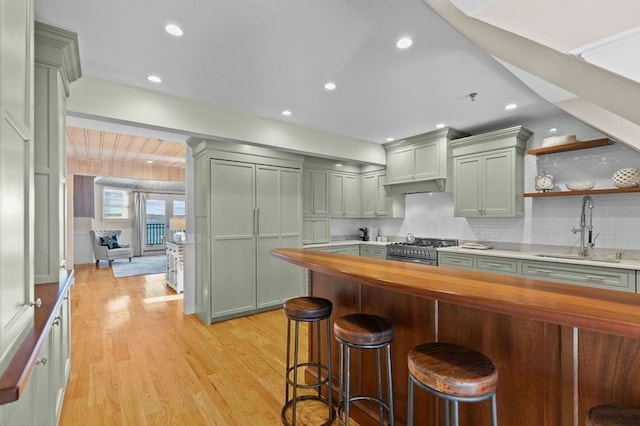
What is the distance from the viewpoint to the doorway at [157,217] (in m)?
10.4

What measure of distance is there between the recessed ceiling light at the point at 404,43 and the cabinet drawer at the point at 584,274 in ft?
8.86

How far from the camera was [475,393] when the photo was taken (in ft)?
3.45

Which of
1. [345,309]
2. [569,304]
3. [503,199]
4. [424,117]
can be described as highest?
[424,117]

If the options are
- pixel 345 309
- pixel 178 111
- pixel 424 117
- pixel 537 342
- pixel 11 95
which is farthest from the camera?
pixel 424 117

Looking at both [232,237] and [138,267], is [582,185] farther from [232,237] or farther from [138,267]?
[138,267]

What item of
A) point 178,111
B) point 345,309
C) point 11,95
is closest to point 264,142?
point 178,111

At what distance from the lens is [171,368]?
105 inches

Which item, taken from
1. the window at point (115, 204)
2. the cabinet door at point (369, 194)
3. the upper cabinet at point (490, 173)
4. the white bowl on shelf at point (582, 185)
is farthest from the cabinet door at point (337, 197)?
the window at point (115, 204)

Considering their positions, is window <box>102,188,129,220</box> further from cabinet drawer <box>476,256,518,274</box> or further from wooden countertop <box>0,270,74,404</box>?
cabinet drawer <box>476,256,518,274</box>

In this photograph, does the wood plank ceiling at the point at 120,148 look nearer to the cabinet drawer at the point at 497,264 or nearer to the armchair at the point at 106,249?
the armchair at the point at 106,249

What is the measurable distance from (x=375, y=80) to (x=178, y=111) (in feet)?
6.77

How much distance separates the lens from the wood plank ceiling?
498 centimetres

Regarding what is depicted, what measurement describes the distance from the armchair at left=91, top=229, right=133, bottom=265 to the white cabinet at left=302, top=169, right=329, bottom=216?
6.51 meters

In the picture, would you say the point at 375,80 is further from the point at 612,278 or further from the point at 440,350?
the point at 612,278
